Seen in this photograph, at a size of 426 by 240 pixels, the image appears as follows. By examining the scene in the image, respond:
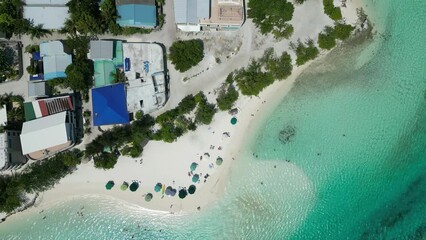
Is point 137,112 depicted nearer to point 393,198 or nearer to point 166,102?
point 166,102

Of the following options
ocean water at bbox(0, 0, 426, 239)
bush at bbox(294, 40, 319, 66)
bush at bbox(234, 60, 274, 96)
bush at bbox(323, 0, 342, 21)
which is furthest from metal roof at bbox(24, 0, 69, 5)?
bush at bbox(323, 0, 342, 21)

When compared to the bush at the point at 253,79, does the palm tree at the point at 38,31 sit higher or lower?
higher

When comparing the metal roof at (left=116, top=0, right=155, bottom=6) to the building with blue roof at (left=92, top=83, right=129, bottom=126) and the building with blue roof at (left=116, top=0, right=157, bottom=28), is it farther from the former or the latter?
the building with blue roof at (left=92, top=83, right=129, bottom=126)

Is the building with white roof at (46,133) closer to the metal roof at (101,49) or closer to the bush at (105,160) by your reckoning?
the bush at (105,160)

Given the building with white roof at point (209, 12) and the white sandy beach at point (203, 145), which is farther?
the white sandy beach at point (203, 145)

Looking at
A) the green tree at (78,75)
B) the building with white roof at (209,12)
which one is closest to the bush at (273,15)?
the building with white roof at (209,12)

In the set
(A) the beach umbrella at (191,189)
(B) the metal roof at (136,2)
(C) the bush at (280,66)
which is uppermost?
(B) the metal roof at (136,2)

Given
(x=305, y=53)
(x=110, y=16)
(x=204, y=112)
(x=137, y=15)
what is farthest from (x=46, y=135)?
(x=305, y=53)

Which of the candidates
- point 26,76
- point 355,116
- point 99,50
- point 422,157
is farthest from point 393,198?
point 26,76
